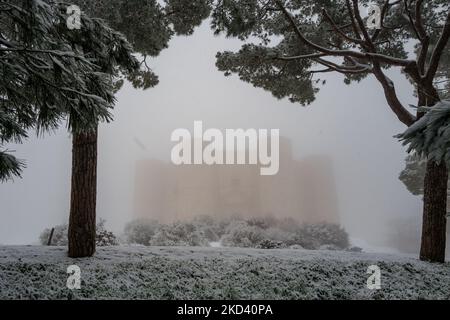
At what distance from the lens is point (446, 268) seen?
562 cm

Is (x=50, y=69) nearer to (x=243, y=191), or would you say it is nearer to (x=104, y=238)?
(x=104, y=238)

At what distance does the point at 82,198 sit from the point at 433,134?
17.4 ft

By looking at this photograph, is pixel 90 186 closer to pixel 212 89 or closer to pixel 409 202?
pixel 212 89

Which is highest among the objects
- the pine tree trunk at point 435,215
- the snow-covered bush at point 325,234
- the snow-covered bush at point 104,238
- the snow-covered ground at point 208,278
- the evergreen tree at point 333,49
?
the evergreen tree at point 333,49

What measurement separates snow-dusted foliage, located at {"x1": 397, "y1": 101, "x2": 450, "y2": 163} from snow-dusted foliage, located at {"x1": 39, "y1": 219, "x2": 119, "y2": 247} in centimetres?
917

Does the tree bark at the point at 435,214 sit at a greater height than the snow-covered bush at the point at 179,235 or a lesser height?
greater

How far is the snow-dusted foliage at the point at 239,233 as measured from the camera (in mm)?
12727

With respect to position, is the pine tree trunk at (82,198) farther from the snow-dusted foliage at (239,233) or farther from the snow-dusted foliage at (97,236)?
the snow-dusted foliage at (239,233)

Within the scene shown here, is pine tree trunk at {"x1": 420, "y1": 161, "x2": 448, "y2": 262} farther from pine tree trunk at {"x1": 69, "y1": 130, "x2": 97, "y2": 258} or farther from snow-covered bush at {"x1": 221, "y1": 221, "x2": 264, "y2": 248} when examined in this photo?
snow-covered bush at {"x1": 221, "y1": 221, "x2": 264, "y2": 248}

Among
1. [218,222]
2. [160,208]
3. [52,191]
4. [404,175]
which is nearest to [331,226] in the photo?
[404,175]

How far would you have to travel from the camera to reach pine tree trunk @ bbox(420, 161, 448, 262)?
625cm

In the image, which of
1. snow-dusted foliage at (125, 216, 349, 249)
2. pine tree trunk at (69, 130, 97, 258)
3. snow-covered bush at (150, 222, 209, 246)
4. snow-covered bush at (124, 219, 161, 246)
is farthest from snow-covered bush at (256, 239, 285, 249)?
pine tree trunk at (69, 130, 97, 258)

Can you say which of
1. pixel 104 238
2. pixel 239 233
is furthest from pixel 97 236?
pixel 239 233

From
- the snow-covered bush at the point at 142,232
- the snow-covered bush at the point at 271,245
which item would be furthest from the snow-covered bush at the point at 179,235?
the snow-covered bush at the point at 271,245
